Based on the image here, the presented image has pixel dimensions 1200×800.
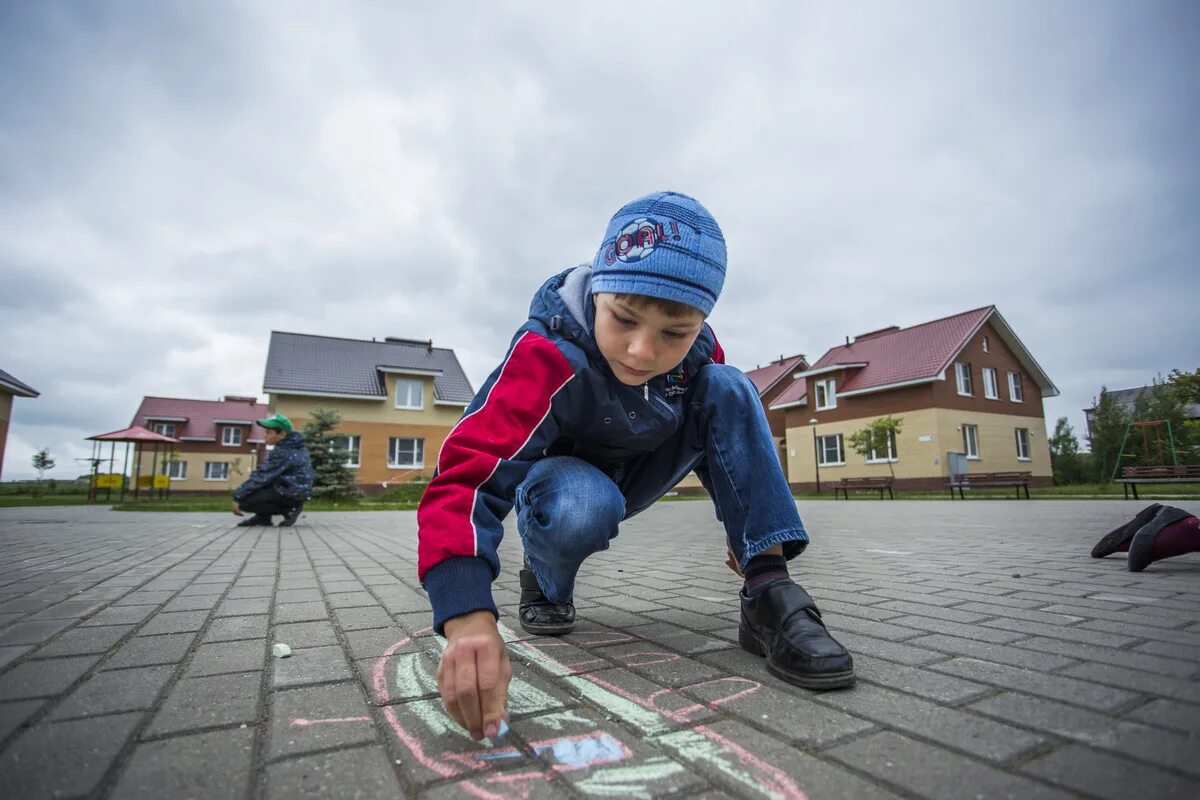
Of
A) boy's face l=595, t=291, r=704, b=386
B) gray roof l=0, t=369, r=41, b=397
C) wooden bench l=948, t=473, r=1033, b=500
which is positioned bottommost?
wooden bench l=948, t=473, r=1033, b=500

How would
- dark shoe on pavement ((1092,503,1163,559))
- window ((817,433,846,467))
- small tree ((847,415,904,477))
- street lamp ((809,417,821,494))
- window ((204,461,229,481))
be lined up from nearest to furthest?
dark shoe on pavement ((1092,503,1163,559)), small tree ((847,415,904,477)), window ((817,433,846,467)), street lamp ((809,417,821,494)), window ((204,461,229,481))

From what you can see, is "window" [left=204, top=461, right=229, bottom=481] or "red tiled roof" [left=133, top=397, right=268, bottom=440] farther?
"red tiled roof" [left=133, top=397, right=268, bottom=440]

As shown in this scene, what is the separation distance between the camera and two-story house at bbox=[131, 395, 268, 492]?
34.8 m

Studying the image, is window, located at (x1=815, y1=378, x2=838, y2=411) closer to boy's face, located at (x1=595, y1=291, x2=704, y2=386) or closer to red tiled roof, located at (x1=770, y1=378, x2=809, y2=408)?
red tiled roof, located at (x1=770, y1=378, x2=809, y2=408)

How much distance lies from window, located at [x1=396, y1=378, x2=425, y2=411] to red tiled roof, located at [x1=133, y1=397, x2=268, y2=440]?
14.7 m

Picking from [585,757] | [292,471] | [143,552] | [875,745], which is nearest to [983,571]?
[875,745]

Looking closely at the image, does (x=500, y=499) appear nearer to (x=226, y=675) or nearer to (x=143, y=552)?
(x=226, y=675)

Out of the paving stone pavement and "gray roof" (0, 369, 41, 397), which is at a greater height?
"gray roof" (0, 369, 41, 397)

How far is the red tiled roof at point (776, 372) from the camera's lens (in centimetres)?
3350

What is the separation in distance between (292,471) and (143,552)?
139 inches

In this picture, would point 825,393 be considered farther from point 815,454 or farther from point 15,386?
point 15,386

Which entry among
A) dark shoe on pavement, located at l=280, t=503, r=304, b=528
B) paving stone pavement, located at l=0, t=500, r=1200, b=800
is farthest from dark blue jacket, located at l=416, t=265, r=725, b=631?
dark shoe on pavement, located at l=280, t=503, r=304, b=528

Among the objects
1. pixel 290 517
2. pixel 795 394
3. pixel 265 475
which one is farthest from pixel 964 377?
pixel 265 475

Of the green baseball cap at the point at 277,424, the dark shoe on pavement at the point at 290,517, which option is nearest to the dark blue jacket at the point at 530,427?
the green baseball cap at the point at 277,424
